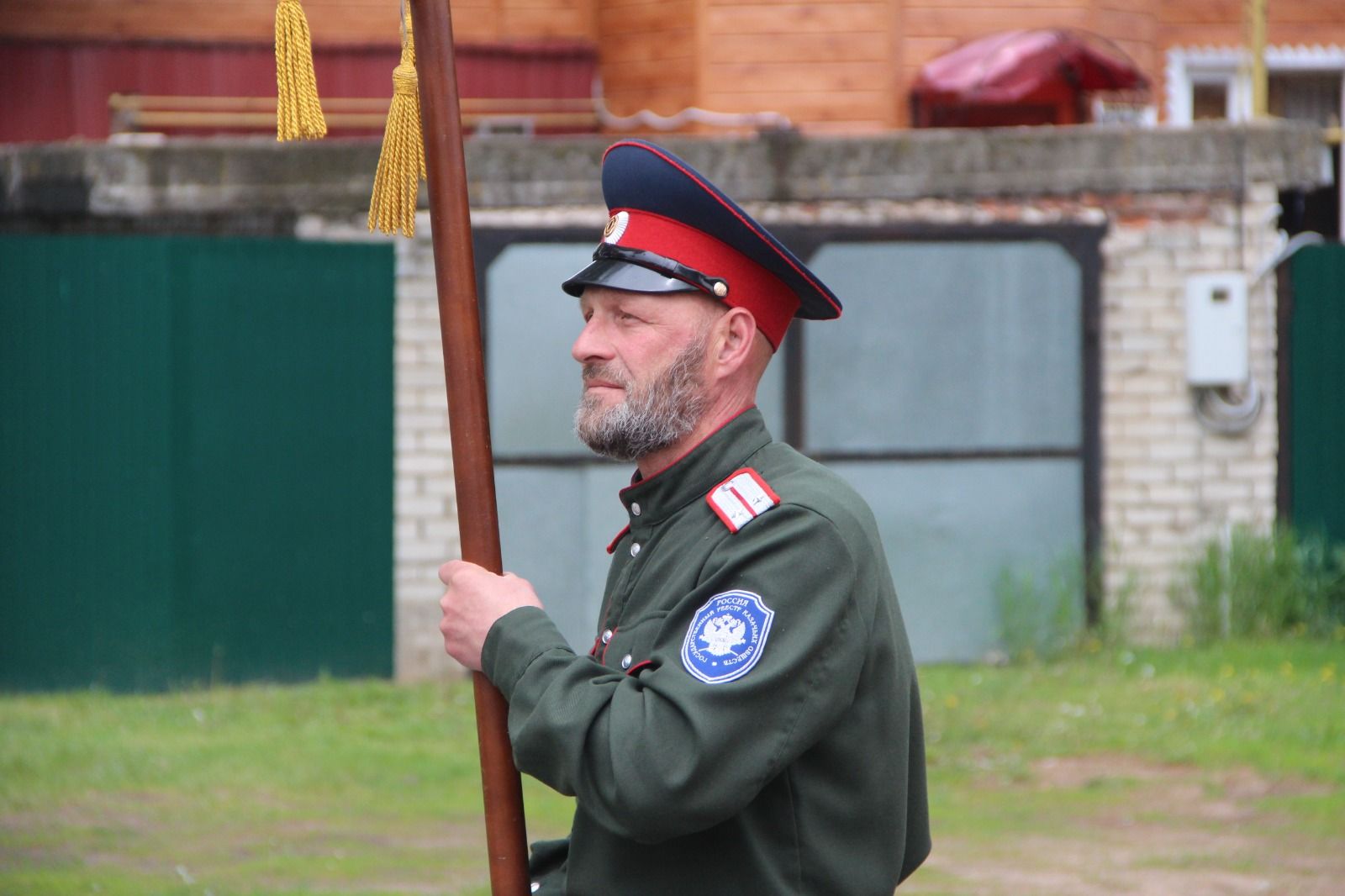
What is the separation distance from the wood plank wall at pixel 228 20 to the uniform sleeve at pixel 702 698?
35.7 ft

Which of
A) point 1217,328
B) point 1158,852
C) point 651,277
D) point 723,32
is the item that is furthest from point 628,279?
point 723,32

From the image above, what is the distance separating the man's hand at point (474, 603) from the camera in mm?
2219

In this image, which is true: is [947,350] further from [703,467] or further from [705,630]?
[705,630]

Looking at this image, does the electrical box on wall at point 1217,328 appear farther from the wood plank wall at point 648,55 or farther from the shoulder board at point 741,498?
the shoulder board at point 741,498

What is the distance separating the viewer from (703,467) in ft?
7.63

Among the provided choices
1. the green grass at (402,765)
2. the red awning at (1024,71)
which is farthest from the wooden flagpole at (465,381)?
the red awning at (1024,71)

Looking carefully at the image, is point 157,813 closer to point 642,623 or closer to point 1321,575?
point 642,623

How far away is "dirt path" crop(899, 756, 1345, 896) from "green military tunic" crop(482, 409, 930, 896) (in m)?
3.11

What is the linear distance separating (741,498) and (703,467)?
0.14 m

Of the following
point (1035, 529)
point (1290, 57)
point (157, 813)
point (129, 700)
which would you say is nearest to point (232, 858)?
point (157, 813)

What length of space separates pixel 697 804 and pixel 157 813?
453 cm

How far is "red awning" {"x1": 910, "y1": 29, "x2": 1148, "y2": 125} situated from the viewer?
37.1ft

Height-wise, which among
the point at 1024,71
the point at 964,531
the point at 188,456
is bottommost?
the point at 964,531

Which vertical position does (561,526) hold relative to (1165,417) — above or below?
below
